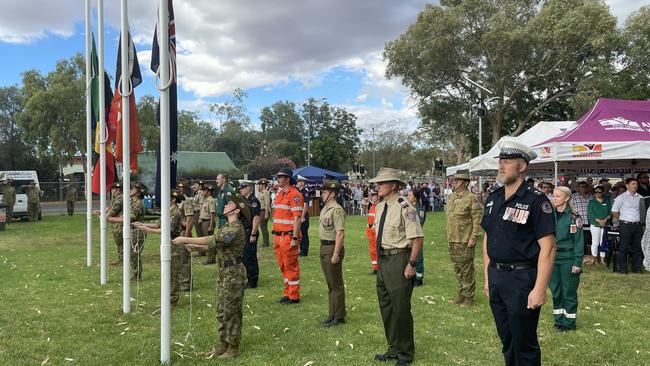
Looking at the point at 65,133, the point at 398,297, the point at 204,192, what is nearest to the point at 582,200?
the point at 398,297

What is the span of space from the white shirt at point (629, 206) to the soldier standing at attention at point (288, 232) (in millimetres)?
6860

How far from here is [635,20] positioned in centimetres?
2706

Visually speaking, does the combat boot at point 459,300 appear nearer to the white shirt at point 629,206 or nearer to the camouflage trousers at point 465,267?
the camouflage trousers at point 465,267

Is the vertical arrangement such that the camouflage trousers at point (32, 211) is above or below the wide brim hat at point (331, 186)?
below

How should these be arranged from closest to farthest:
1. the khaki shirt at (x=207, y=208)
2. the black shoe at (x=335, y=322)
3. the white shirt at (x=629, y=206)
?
the black shoe at (x=335, y=322) → the white shirt at (x=629, y=206) → the khaki shirt at (x=207, y=208)

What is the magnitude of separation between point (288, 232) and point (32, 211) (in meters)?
20.3

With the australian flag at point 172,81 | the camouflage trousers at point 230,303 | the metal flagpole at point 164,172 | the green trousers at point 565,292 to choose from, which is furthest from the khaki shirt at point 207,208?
the green trousers at point 565,292

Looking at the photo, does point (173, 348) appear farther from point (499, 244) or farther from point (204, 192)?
point (204, 192)

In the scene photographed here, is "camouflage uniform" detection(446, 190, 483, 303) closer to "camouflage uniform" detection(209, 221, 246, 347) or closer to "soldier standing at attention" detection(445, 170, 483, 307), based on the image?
"soldier standing at attention" detection(445, 170, 483, 307)

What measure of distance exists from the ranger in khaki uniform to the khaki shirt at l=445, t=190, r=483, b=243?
1971mm

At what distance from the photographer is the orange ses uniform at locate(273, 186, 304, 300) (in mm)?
7645

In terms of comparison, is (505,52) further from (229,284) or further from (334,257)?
(229,284)

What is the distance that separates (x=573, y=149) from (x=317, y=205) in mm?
17777

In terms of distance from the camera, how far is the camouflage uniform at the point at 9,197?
21641 millimetres
